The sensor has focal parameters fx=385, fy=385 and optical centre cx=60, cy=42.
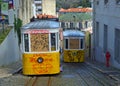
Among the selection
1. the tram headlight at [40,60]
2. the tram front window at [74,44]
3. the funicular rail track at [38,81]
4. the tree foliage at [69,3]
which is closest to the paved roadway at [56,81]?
the funicular rail track at [38,81]

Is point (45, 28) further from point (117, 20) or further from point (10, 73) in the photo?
point (117, 20)

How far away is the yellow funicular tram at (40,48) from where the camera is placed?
708 inches

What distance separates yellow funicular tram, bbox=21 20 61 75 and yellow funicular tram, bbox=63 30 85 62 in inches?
458

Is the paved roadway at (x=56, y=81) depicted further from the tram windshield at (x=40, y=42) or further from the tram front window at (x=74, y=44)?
the tram front window at (x=74, y=44)

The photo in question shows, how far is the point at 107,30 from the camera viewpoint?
95.9ft

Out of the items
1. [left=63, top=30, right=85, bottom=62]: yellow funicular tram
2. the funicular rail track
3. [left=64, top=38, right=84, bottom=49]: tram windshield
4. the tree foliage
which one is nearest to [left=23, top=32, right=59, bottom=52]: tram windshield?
the funicular rail track

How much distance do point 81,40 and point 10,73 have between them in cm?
1181

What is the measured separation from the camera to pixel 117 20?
24.9 metres

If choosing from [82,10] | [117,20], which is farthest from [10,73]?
[82,10]

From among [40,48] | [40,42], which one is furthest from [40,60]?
[40,42]

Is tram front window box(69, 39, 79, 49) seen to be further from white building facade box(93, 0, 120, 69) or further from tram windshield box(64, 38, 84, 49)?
white building facade box(93, 0, 120, 69)

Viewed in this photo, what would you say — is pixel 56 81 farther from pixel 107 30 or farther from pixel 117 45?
pixel 107 30

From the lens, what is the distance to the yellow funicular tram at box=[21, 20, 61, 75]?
18.0m

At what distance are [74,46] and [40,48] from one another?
12282 mm
